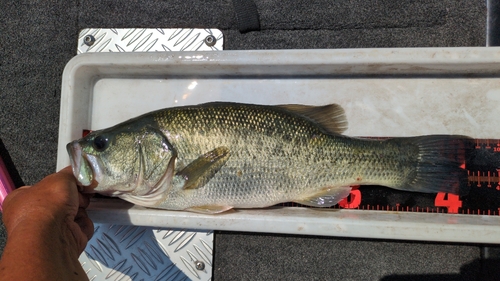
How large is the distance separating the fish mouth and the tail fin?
4.81 ft

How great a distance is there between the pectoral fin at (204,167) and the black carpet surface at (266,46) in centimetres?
68

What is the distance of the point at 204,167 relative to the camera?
1.58 metres

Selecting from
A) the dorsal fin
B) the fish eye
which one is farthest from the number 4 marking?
the fish eye

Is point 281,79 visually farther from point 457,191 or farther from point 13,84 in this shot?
point 13,84

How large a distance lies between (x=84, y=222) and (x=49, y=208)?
336 millimetres

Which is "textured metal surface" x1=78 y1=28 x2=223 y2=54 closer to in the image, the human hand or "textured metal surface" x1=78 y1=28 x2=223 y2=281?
the human hand

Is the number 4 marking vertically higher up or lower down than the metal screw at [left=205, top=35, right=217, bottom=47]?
lower down

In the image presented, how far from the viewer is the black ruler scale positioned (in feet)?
5.93

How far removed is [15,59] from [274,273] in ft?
7.61

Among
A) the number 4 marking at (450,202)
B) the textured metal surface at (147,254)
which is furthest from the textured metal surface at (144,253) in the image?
the number 4 marking at (450,202)

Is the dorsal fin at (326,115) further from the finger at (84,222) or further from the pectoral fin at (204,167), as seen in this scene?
the finger at (84,222)

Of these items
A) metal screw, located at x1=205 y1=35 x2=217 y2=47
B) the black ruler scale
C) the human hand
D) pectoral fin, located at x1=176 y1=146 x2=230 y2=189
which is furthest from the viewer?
metal screw, located at x1=205 y1=35 x2=217 y2=47

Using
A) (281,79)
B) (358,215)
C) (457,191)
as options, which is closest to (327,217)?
(358,215)

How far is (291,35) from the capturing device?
2.20 metres
